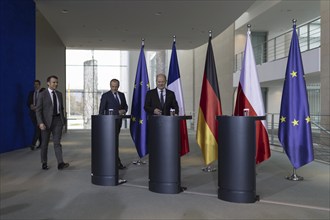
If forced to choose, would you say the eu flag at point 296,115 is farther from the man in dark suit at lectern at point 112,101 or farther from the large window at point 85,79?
the large window at point 85,79

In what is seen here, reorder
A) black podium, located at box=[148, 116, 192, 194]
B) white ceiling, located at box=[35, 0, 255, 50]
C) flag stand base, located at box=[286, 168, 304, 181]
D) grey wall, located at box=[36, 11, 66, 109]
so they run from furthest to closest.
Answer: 1. grey wall, located at box=[36, 11, 66, 109]
2. white ceiling, located at box=[35, 0, 255, 50]
3. flag stand base, located at box=[286, 168, 304, 181]
4. black podium, located at box=[148, 116, 192, 194]

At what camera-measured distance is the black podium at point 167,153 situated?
4.43m

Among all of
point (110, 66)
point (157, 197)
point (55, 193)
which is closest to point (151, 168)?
point (157, 197)

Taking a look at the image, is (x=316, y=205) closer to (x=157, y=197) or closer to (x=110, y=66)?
(x=157, y=197)

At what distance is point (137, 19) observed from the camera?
1144cm

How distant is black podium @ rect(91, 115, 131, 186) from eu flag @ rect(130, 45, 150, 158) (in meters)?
1.67

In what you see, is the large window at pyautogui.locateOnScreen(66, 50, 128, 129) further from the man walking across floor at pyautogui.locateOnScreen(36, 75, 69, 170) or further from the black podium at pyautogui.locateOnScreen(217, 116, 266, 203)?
the black podium at pyautogui.locateOnScreen(217, 116, 266, 203)

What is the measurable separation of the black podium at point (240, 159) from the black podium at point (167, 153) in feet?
2.09

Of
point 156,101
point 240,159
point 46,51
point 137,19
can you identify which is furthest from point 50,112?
point 46,51

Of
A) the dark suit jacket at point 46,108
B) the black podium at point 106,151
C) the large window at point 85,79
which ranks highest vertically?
the large window at point 85,79

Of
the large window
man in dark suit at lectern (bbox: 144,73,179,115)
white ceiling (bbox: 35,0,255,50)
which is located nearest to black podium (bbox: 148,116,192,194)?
man in dark suit at lectern (bbox: 144,73,179,115)

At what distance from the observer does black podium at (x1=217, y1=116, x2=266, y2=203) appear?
4.01m

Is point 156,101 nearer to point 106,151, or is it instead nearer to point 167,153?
point 106,151

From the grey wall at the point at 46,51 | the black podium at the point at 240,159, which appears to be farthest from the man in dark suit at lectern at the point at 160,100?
the grey wall at the point at 46,51
